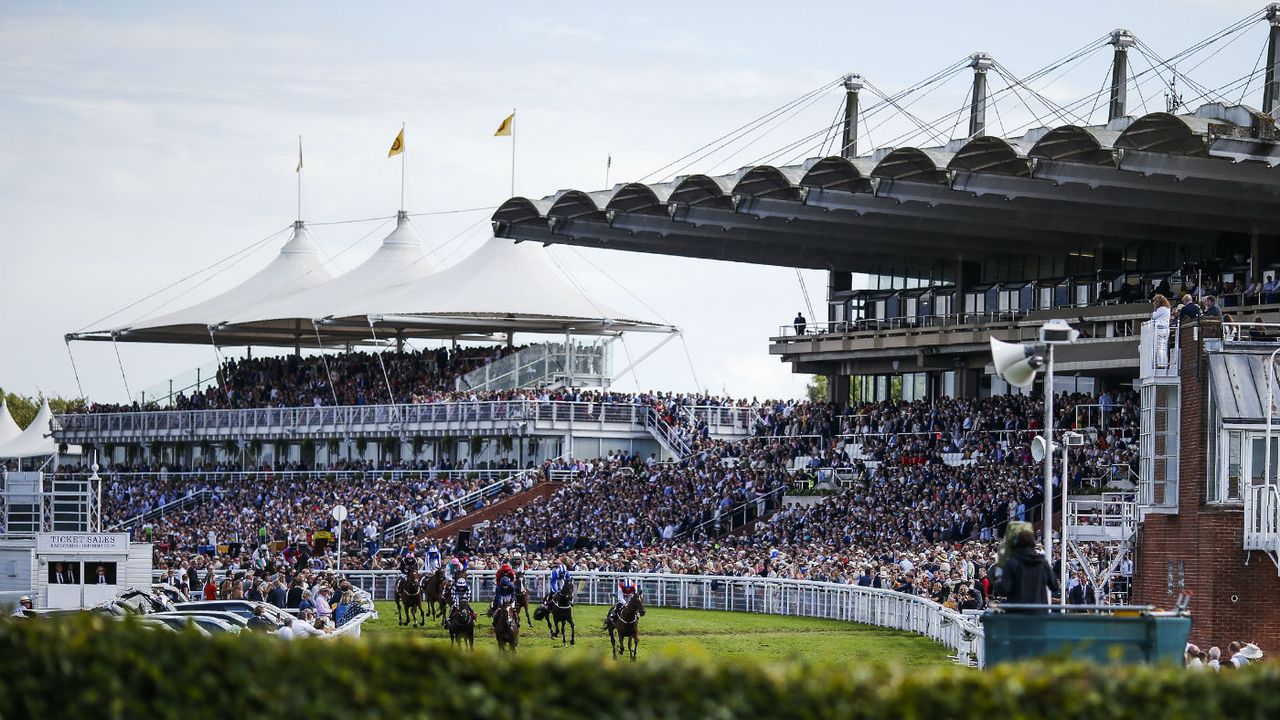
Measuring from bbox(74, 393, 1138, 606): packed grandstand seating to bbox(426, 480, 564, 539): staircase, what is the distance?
1.24 feet

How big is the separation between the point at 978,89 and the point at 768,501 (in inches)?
432

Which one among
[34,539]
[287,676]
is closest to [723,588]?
[34,539]

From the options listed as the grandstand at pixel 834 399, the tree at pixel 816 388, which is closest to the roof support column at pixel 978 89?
the grandstand at pixel 834 399

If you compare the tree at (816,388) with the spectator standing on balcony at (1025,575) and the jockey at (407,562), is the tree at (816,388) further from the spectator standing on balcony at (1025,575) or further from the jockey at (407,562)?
the spectator standing on balcony at (1025,575)

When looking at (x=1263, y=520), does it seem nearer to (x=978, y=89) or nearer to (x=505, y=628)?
(x=505, y=628)

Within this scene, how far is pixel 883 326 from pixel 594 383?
1373 cm

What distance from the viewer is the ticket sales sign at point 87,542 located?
35.4 m

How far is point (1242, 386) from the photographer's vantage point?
26.5 m

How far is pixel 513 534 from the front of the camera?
166 ft

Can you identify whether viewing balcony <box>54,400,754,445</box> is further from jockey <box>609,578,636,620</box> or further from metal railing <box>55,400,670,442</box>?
jockey <box>609,578,636,620</box>

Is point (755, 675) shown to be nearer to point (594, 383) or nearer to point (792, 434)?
point (792, 434)

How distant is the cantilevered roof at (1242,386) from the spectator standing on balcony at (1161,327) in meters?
0.96

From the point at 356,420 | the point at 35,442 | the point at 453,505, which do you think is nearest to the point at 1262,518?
the point at 453,505

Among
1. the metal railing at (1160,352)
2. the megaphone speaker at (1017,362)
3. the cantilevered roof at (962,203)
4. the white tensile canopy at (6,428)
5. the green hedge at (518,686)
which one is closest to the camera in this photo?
the green hedge at (518,686)
